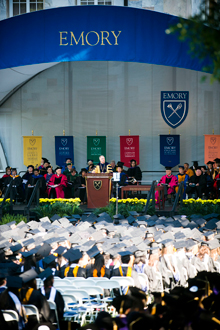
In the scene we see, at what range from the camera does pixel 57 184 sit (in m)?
14.6

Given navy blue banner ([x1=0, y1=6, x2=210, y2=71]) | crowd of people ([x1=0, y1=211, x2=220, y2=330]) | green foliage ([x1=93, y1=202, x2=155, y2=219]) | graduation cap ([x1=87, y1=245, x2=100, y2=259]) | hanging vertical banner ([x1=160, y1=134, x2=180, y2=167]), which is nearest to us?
crowd of people ([x1=0, y1=211, x2=220, y2=330])

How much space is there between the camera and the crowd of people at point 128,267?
4191mm

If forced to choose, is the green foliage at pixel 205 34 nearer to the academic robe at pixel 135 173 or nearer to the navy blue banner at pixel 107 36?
the navy blue banner at pixel 107 36

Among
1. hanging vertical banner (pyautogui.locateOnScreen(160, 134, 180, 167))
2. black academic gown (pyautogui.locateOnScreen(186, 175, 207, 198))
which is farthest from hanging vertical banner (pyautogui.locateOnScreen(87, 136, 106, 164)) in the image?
black academic gown (pyautogui.locateOnScreen(186, 175, 207, 198))

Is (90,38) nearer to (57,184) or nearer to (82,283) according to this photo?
(57,184)

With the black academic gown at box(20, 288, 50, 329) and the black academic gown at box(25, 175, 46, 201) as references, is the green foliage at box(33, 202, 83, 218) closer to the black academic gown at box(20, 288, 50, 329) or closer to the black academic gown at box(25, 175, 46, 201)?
the black academic gown at box(25, 175, 46, 201)

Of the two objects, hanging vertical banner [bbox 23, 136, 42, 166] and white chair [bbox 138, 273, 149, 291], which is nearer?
white chair [bbox 138, 273, 149, 291]

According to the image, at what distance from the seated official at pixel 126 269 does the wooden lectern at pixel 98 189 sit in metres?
5.76

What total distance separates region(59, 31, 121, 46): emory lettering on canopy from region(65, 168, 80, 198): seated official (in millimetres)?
4351

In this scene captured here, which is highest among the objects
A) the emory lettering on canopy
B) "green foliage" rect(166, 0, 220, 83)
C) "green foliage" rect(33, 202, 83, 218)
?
the emory lettering on canopy

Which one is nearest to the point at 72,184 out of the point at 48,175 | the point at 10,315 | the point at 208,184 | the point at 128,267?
the point at 48,175

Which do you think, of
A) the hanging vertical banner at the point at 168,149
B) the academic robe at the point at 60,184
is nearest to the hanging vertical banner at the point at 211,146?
the hanging vertical banner at the point at 168,149

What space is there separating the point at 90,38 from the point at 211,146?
7089 mm

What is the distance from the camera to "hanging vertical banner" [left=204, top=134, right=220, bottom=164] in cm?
1823
